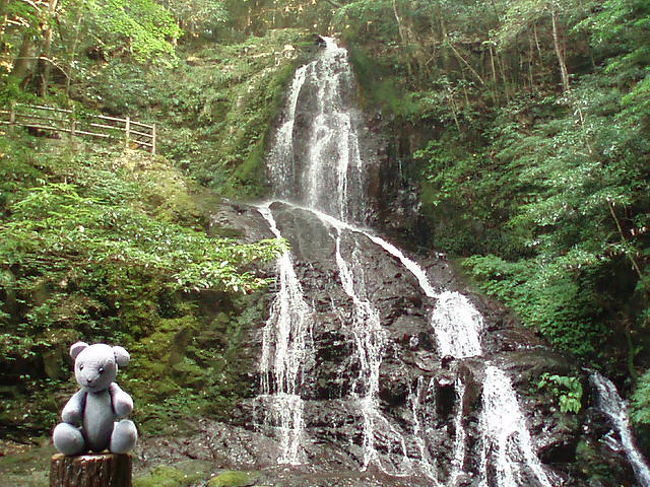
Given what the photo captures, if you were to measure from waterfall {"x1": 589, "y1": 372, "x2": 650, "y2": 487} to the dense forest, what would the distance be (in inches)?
11.1

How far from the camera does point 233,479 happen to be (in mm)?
5727

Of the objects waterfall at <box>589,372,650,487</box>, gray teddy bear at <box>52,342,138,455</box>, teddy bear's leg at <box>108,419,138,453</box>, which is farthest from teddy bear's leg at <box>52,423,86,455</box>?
waterfall at <box>589,372,650,487</box>

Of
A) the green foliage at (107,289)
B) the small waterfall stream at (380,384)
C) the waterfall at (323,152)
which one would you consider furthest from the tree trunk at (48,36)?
the waterfall at (323,152)

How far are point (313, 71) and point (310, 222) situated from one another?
7.69 metres

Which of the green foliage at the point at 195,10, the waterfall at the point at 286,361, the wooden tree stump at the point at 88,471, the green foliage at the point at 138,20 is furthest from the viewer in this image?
the green foliage at the point at 195,10

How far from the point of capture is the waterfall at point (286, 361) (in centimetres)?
736

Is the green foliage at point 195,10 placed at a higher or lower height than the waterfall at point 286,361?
higher

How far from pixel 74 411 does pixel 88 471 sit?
0.40m

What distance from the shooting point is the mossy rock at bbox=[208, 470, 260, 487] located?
5.60 metres

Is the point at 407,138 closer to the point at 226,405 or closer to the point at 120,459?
the point at 226,405

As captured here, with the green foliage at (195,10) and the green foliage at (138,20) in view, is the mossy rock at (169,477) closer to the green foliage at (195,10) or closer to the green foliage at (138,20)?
the green foliage at (138,20)

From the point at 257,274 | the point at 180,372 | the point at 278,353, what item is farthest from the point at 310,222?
the point at 180,372

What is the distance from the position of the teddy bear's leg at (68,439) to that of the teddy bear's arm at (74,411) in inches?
2.4

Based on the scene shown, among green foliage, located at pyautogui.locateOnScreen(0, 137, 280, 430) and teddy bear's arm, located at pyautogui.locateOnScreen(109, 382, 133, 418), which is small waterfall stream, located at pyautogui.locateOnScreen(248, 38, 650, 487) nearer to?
green foliage, located at pyautogui.locateOnScreen(0, 137, 280, 430)
